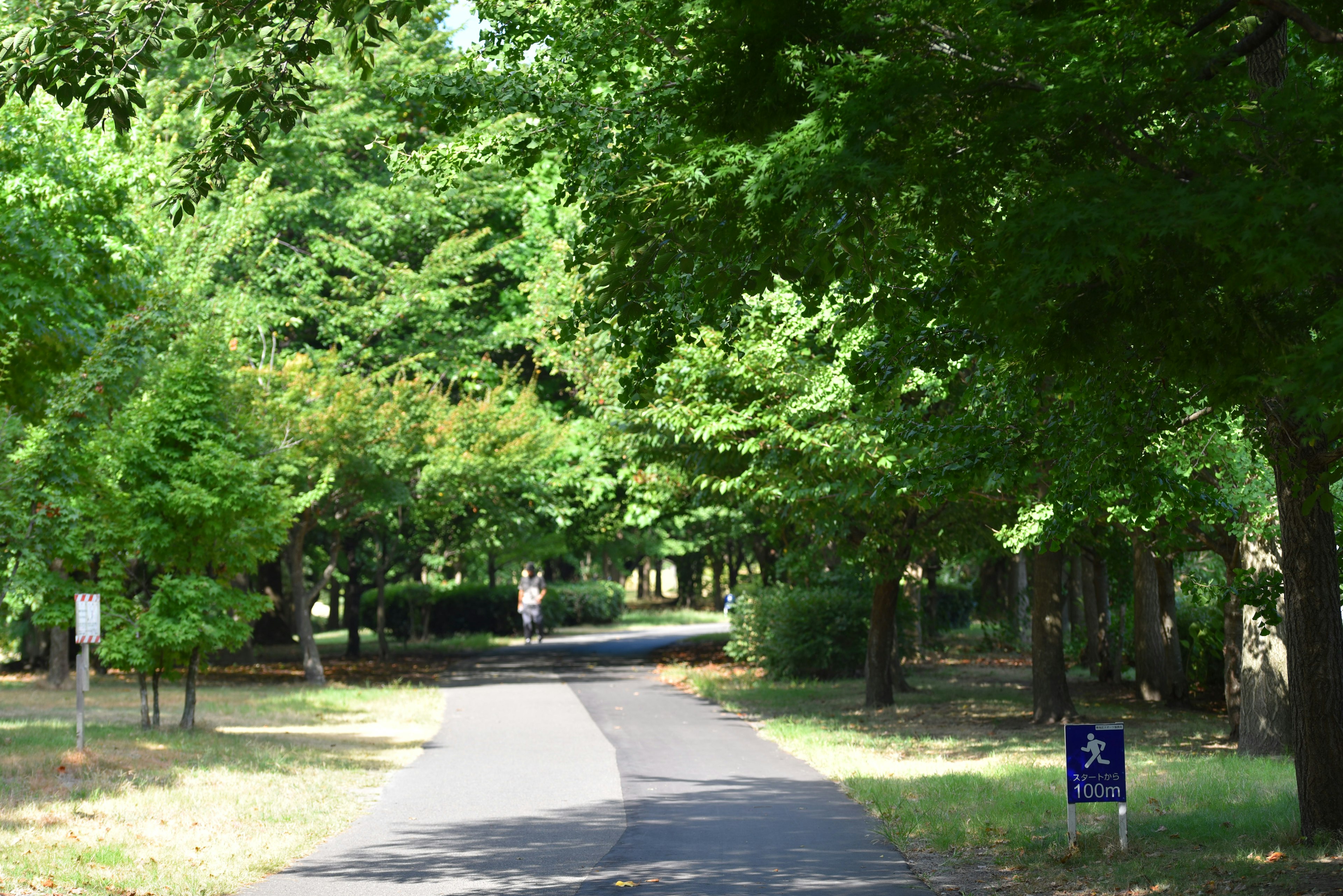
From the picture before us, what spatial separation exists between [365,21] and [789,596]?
60.1 ft

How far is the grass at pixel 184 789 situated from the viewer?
8.23m

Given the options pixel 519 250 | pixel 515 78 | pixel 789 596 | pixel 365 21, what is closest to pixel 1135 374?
pixel 365 21

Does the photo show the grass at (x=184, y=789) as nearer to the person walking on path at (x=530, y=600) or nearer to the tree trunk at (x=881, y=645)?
the tree trunk at (x=881, y=645)

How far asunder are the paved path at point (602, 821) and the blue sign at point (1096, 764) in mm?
1221

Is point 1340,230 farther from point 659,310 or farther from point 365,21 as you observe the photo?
point 365,21

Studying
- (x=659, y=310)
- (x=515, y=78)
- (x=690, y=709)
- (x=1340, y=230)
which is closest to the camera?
(x=1340, y=230)

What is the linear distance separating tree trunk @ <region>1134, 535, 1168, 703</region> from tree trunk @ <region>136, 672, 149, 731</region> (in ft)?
44.2

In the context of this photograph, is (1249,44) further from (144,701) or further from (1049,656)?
(144,701)

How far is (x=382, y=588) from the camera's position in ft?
103

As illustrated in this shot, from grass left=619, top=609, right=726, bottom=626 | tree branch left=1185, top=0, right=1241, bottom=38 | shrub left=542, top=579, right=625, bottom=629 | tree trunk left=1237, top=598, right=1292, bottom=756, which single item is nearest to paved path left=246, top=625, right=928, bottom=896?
tree trunk left=1237, top=598, right=1292, bottom=756

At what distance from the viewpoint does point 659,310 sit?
328 inches

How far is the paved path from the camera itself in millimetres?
7996

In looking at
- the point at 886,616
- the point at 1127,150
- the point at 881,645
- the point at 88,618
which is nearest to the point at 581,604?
the point at 886,616

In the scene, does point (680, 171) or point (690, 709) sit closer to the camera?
point (680, 171)
